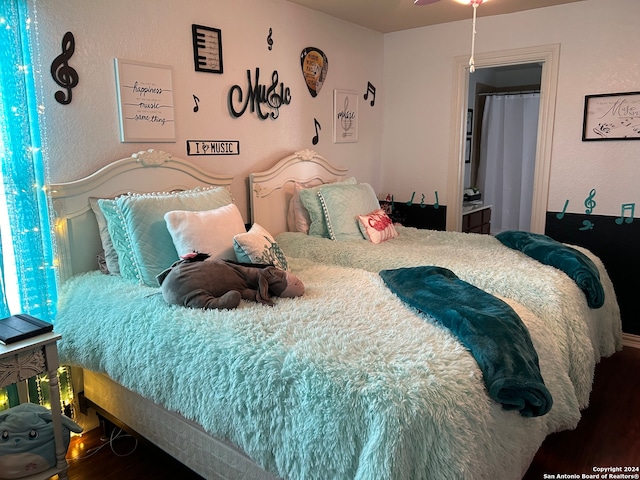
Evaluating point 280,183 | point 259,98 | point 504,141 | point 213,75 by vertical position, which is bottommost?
point 280,183

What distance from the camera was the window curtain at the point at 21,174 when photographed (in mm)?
2025

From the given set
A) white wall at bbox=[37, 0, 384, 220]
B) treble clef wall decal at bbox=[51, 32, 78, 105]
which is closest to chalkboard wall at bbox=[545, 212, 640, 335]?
white wall at bbox=[37, 0, 384, 220]

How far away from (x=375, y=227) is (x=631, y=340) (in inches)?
77.1

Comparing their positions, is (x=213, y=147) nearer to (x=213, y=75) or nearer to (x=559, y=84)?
(x=213, y=75)

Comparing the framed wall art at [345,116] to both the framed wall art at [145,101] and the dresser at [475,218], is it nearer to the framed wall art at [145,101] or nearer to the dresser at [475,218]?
the dresser at [475,218]

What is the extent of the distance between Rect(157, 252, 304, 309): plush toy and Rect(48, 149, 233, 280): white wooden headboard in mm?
583

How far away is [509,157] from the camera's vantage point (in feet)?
18.7

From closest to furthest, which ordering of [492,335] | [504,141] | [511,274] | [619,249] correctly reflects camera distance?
[492,335] < [511,274] < [619,249] < [504,141]

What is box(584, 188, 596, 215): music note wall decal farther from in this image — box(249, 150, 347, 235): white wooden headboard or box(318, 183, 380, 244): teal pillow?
box(249, 150, 347, 235): white wooden headboard

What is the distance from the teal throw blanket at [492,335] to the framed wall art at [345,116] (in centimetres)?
212

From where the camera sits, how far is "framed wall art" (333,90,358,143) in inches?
151

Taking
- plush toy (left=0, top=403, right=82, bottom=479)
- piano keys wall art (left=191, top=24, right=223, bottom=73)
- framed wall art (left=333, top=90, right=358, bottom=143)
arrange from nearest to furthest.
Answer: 1. plush toy (left=0, top=403, right=82, bottom=479)
2. piano keys wall art (left=191, top=24, right=223, bottom=73)
3. framed wall art (left=333, top=90, right=358, bottom=143)

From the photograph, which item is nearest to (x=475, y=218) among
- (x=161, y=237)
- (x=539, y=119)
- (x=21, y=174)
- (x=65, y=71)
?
(x=539, y=119)

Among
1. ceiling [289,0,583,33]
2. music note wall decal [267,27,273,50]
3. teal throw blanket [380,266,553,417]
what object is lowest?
teal throw blanket [380,266,553,417]
